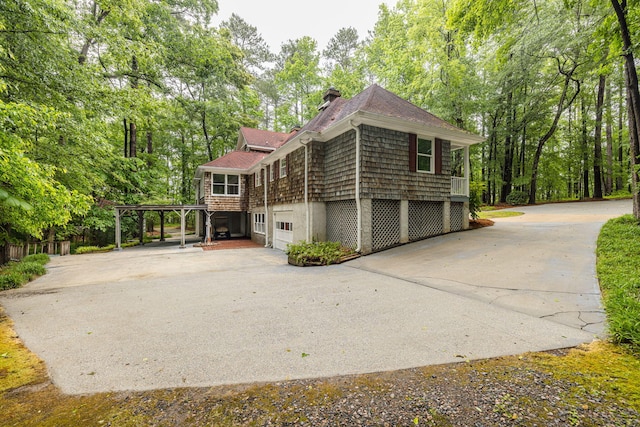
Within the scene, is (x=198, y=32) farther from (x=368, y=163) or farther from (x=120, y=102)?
(x=368, y=163)

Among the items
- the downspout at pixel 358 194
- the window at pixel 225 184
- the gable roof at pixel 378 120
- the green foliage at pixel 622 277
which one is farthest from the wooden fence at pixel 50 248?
the green foliage at pixel 622 277

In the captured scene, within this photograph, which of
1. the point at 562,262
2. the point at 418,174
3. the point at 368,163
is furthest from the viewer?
the point at 418,174

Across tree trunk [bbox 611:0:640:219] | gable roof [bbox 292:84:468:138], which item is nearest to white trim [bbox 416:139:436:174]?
gable roof [bbox 292:84:468:138]

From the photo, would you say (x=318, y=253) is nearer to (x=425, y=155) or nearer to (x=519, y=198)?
(x=425, y=155)

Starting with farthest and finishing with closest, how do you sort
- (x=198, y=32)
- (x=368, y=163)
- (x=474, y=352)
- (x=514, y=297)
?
(x=198, y=32), (x=368, y=163), (x=514, y=297), (x=474, y=352)

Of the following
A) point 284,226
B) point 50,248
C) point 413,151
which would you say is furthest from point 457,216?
point 50,248

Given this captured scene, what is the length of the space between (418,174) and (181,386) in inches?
371

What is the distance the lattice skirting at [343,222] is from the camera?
9.20m

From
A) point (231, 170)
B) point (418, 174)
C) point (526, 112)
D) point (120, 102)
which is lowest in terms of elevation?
→ point (418, 174)

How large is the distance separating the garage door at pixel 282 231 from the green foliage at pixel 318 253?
9.52 feet

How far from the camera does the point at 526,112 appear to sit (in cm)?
1878

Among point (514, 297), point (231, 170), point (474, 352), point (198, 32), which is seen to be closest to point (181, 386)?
point (474, 352)

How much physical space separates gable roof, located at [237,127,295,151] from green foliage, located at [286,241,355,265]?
11935 millimetres

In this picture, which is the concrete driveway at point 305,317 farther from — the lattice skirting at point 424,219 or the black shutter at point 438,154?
the black shutter at point 438,154
